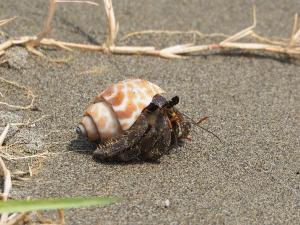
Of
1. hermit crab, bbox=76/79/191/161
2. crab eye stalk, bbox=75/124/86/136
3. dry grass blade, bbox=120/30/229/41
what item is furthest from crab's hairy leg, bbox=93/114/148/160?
dry grass blade, bbox=120/30/229/41

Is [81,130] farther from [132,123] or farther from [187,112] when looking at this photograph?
[187,112]

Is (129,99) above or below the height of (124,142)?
above

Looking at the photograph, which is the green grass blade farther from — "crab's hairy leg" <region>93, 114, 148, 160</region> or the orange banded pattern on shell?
the orange banded pattern on shell

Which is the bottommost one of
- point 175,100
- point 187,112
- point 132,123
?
point 187,112

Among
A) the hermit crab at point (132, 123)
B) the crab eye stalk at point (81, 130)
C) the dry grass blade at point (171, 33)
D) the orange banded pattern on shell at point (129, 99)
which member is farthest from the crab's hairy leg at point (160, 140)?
the dry grass blade at point (171, 33)

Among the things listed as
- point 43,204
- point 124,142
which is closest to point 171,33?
point 124,142

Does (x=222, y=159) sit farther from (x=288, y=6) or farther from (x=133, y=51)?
(x=288, y=6)
